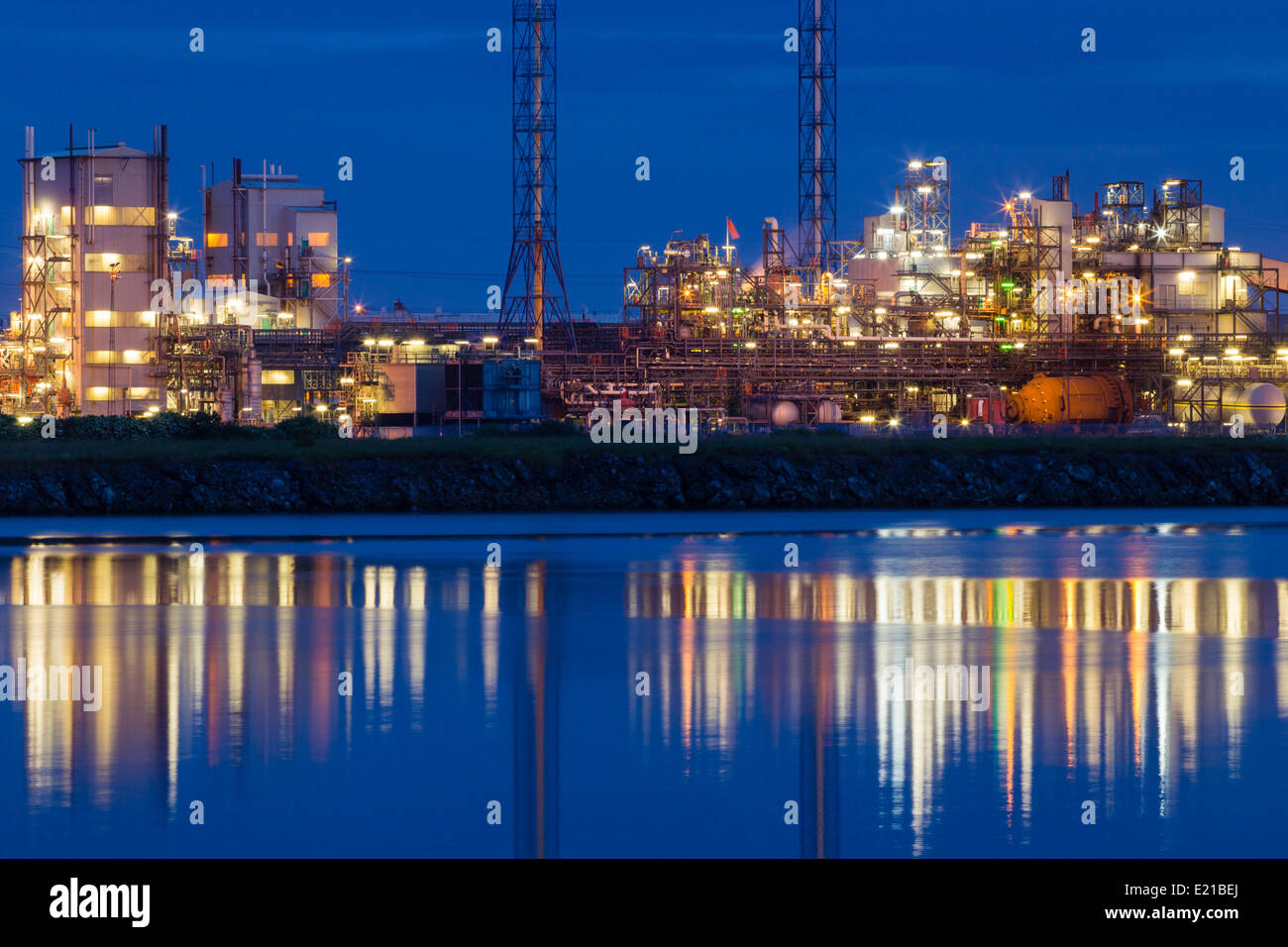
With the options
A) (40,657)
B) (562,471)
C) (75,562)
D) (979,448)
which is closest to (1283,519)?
(979,448)

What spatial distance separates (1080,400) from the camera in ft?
232

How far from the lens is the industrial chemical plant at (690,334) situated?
226 ft

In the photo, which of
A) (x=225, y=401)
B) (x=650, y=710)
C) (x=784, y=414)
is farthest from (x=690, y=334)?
(x=650, y=710)

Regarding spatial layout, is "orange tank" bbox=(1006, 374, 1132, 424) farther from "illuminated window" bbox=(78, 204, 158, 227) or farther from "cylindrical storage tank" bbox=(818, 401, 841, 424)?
"illuminated window" bbox=(78, 204, 158, 227)

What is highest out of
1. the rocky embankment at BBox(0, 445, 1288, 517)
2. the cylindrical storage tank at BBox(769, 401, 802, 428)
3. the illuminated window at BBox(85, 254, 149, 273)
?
the illuminated window at BBox(85, 254, 149, 273)

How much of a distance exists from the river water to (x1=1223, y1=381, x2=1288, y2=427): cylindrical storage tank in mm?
42473

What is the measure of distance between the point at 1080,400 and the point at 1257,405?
7.45m

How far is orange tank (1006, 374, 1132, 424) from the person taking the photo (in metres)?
70.6

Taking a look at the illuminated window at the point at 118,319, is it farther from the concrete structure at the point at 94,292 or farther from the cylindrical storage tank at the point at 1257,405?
the cylindrical storage tank at the point at 1257,405

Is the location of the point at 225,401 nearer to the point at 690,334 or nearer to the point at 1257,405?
the point at 690,334

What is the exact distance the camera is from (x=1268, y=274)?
90.0 meters

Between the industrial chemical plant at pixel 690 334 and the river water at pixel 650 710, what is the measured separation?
124 feet

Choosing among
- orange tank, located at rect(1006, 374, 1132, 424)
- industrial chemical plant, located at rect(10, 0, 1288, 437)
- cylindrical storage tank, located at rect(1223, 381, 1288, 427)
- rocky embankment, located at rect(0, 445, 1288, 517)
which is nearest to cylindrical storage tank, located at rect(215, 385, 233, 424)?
industrial chemical plant, located at rect(10, 0, 1288, 437)
